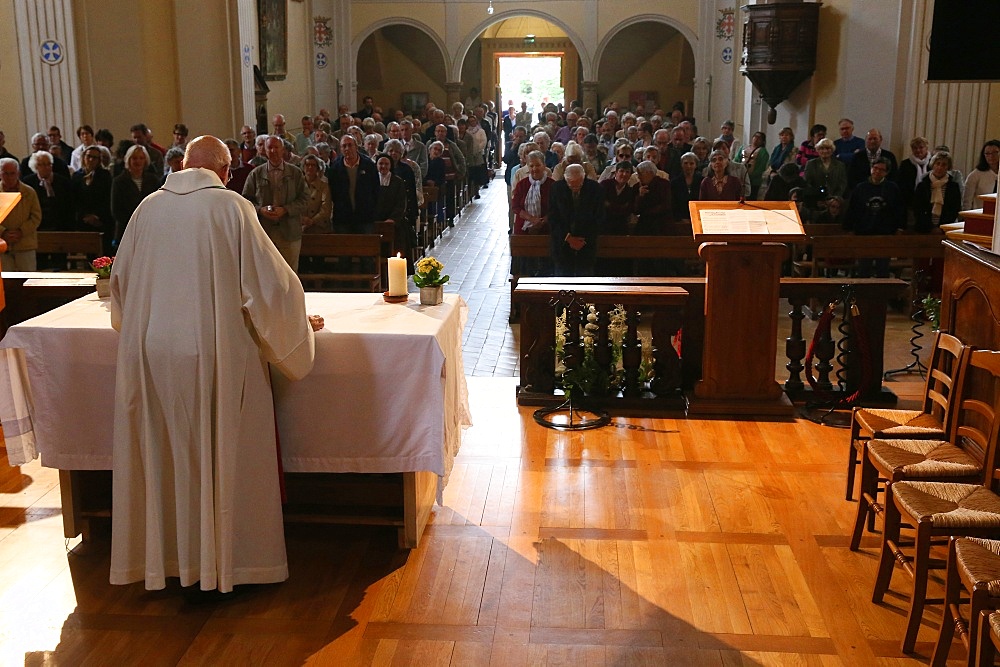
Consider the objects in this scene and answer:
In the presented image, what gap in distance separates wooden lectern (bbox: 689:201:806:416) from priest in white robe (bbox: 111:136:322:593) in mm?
2778

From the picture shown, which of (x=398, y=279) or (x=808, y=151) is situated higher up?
(x=808, y=151)

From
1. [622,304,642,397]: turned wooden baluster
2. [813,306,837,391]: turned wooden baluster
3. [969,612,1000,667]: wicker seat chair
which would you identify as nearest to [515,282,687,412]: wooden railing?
[622,304,642,397]: turned wooden baluster

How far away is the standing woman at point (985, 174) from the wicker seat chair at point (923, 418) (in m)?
6.06

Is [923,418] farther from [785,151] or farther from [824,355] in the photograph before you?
[785,151]

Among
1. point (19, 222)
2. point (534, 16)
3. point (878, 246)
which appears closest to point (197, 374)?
point (19, 222)

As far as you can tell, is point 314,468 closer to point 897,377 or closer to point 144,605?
point 144,605

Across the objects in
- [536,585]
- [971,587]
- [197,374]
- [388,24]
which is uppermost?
[388,24]

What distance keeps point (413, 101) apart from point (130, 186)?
17.8 meters

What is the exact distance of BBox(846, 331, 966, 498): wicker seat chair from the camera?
406 cm

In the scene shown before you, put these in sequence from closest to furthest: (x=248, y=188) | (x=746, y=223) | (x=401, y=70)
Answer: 1. (x=746, y=223)
2. (x=248, y=188)
3. (x=401, y=70)

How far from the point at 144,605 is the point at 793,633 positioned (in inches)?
89.8

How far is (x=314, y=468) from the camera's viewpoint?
165 inches

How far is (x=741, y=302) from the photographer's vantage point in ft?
19.2

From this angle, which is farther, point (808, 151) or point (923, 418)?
point (808, 151)
